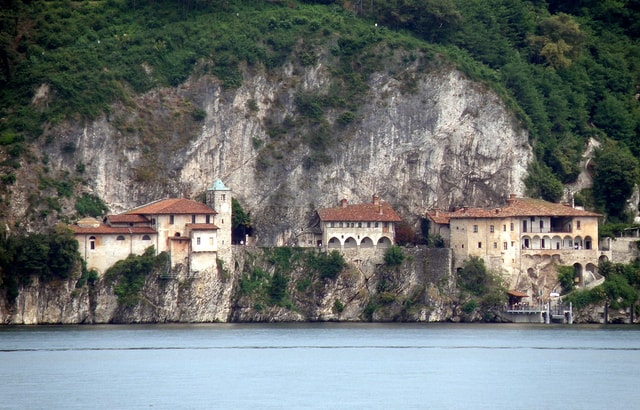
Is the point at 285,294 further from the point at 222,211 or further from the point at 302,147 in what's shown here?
the point at 302,147

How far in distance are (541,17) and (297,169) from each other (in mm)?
29008

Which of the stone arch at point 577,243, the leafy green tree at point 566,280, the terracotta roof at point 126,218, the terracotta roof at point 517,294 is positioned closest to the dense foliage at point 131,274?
the terracotta roof at point 126,218

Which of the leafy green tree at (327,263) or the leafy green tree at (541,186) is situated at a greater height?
the leafy green tree at (541,186)

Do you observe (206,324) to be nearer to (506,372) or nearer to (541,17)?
(506,372)

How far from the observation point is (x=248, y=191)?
132 meters

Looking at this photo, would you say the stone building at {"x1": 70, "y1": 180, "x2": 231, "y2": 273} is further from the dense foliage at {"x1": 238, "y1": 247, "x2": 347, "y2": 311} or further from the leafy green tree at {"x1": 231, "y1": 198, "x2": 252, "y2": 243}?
the leafy green tree at {"x1": 231, "y1": 198, "x2": 252, "y2": 243}

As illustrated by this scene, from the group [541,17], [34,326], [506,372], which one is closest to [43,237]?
[34,326]

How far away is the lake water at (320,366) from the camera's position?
89812 millimetres

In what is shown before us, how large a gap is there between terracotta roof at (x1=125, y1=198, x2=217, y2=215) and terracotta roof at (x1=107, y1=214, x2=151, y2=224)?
11.9 inches

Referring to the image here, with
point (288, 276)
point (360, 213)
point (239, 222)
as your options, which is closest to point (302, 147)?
point (360, 213)

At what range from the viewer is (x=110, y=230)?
124 meters

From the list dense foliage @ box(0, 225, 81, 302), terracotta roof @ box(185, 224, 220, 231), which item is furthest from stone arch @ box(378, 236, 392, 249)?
dense foliage @ box(0, 225, 81, 302)

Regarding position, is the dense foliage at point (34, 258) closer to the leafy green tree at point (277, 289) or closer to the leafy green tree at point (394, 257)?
the leafy green tree at point (277, 289)

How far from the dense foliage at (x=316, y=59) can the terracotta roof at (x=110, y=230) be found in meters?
5.59
